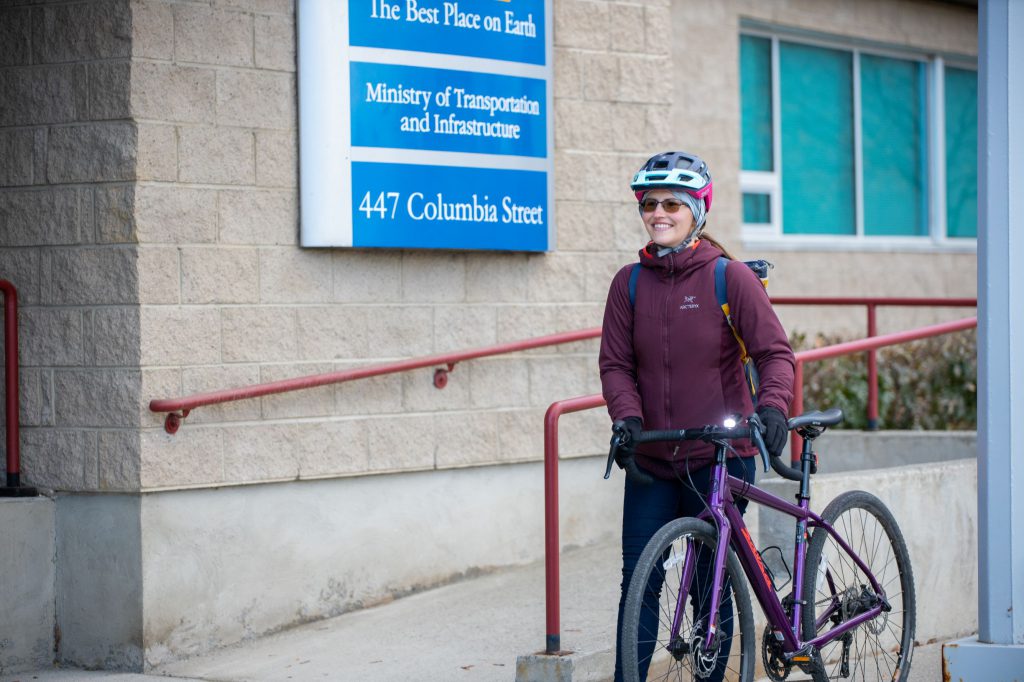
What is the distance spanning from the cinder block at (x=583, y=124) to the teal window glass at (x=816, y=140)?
16.7 ft

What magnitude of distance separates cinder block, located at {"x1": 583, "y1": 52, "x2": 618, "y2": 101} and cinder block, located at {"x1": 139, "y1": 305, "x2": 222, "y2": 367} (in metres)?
2.47

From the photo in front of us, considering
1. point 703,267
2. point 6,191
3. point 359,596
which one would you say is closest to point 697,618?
point 703,267

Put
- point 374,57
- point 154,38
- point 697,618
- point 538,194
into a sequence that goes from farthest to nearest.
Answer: point 538,194
point 374,57
point 154,38
point 697,618

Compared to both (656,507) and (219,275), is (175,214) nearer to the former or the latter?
(219,275)

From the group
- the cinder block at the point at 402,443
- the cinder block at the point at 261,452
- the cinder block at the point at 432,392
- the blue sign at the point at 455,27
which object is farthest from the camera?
the cinder block at the point at 432,392

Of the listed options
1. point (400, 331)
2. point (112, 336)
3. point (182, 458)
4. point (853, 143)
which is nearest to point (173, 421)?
point (182, 458)

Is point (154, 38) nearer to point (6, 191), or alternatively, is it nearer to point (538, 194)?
point (6, 191)

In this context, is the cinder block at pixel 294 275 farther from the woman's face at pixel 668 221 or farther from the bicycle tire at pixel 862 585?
the bicycle tire at pixel 862 585

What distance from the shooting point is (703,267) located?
5.11 metres

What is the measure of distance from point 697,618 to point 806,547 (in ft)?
2.34

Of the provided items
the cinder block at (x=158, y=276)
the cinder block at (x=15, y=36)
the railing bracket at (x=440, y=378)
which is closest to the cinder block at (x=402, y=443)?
the railing bracket at (x=440, y=378)

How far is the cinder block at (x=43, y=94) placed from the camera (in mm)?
6781

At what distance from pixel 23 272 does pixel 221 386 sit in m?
1.05

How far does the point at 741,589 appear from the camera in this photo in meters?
4.97
